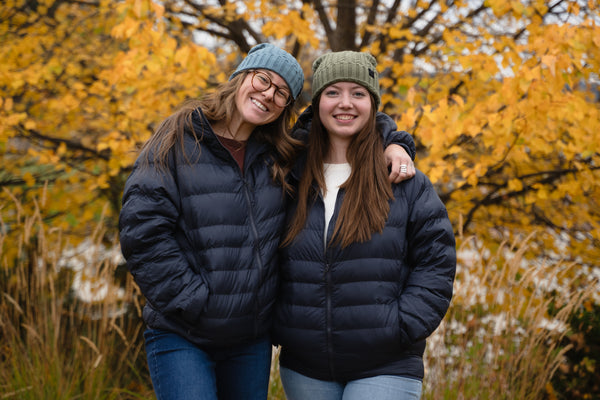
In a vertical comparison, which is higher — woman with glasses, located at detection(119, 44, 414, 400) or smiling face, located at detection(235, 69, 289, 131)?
smiling face, located at detection(235, 69, 289, 131)

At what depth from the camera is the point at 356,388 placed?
6.40ft

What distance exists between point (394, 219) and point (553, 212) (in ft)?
12.6

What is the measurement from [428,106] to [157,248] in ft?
6.98

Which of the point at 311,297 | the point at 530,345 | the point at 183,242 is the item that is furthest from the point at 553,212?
the point at 183,242

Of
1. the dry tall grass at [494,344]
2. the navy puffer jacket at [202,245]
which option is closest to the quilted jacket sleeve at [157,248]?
the navy puffer jacket at [202,245]

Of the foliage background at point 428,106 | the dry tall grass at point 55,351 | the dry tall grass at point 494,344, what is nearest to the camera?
the dry tall grass at point 55,351

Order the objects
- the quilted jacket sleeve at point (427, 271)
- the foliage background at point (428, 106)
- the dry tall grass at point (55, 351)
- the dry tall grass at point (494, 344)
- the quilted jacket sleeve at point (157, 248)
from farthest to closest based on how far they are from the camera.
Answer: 1. the foliage background at point (428, 106)
2. the dry tall grass at point (494, 344)
3. the dry tall grass at point (55, 351)
4. the quilted jacket sleeve at point (427, 271)
5. the quilted jacket sleeve at point (157, 248)

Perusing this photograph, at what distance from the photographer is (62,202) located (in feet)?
16.5

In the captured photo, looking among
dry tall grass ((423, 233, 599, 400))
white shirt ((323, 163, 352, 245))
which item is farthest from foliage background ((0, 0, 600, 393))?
white shirt ((323, 163, 352, 245))

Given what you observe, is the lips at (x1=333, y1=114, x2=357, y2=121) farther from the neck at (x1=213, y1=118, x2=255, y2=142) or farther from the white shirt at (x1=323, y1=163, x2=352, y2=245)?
the neck at (x1=213, y1=118, x2=255, y2=142)

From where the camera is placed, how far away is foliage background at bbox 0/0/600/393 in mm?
3377

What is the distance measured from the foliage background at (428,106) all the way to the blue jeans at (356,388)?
154 centimetres

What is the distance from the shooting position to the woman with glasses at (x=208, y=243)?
1.88 metres

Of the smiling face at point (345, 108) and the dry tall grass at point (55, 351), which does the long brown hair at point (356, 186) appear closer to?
the smiling face at point (345, 108)
